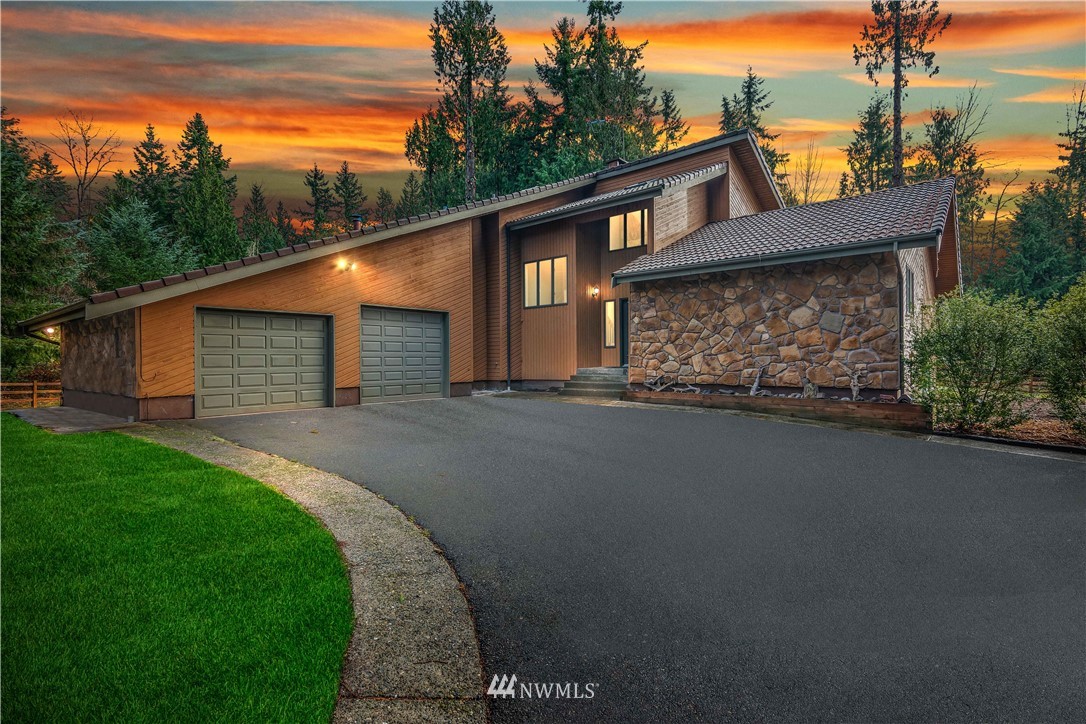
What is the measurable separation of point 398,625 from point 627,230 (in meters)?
14.3

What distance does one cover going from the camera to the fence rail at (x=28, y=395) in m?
15.8

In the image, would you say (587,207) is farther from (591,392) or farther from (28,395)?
(28,395)

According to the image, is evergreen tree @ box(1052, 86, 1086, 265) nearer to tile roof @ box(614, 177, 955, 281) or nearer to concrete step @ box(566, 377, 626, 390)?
tile roof @ box(614, 177, 955, 281)

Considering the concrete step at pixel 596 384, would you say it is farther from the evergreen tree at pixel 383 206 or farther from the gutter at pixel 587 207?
the evergreen tree at pixel 383 206

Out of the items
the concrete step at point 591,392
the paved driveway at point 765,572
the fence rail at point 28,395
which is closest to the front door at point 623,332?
the concrete step at point 591,392

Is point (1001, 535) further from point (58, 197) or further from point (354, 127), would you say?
point (58, 197)

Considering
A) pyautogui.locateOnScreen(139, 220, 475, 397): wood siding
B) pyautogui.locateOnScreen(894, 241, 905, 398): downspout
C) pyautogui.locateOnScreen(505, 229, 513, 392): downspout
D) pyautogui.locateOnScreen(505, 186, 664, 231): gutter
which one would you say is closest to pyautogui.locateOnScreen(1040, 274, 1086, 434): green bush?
pyautogui.locateOnScreen(894, 241, 905, 398): downspout

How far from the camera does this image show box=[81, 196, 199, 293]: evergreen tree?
20.6 metres

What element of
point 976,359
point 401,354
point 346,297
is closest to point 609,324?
point 401,354

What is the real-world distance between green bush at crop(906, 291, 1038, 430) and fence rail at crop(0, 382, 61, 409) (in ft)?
74.8

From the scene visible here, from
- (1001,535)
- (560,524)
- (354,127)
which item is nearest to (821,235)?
(1001,535)

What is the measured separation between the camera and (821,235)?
10461 millimetres

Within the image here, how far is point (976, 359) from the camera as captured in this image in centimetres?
765

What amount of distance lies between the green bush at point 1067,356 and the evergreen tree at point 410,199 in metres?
38.0
